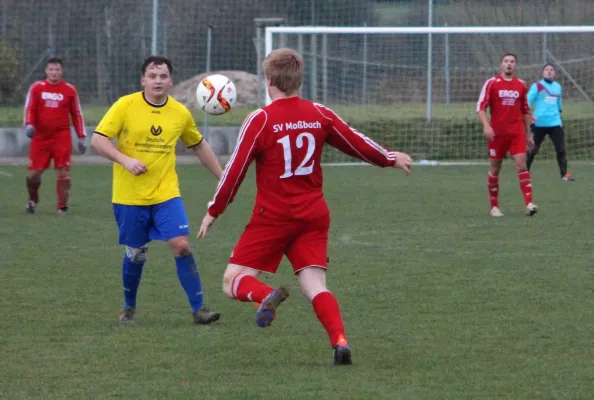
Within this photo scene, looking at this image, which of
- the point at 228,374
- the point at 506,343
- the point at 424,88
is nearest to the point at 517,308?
the point at 506,343

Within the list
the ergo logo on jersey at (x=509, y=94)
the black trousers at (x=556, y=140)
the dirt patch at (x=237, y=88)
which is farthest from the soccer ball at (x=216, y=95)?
the dirt patch at (x=237, y=88)

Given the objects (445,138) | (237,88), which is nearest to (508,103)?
(445,138)

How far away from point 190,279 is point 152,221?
43 centimetres

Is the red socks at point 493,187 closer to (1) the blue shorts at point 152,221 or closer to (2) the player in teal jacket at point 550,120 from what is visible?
(2) the player in teal jacket at point 550,120

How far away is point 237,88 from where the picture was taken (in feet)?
76.3

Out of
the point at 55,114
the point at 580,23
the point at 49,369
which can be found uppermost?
the point at 580,23

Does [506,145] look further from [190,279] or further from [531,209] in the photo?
[190,279]

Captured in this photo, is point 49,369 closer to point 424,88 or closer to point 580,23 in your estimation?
point 424,88

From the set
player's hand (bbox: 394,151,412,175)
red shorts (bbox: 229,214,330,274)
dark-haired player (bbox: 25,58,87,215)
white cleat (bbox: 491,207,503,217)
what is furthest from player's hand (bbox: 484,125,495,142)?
red shorts (bbox: 229,214,330,274)

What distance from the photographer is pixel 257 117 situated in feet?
18.9

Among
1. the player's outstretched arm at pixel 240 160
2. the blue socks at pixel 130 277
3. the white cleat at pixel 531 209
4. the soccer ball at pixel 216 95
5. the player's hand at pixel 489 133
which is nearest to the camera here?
the player's outstretched arm at pixel 240 160

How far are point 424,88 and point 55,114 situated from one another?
1033 centimetres

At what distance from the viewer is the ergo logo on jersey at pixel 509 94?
13141mm

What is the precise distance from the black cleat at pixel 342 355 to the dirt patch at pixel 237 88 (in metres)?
17.2
